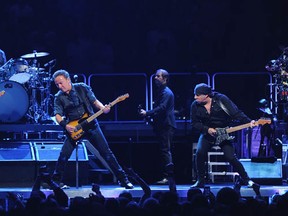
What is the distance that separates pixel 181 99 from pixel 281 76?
146 inches

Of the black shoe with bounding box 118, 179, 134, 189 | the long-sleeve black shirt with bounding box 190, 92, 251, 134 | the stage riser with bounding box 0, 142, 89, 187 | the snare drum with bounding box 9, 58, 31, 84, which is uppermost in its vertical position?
the snare drum with bounding box 9, 58, 31, 84

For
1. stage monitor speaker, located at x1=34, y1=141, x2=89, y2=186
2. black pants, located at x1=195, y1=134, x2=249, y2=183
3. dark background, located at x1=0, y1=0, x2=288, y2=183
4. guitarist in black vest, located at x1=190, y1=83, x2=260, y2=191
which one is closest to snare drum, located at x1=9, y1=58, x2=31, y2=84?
stage monitor speaker, located at x1=34, y1=141, x2=89, y2=186

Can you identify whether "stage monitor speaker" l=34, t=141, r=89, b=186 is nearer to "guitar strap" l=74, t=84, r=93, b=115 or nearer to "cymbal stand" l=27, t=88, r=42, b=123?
"guitar strap" l=74, t=84, r=93, b=115

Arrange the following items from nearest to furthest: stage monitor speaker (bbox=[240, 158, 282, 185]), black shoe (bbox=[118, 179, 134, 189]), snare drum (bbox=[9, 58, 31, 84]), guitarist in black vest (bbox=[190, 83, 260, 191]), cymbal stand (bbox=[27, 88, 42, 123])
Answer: guitarist in black vest (bbox=[190, 83, 260, 191]), black shoe (bbox=[118, 179, 134, 189]), stage monitor speaker (bbox=[240, 158, 282, 185]), snare drum (bbox=[9, 58, 31, 84]), cymbal stand (bbox=[27, 88, 42, 123])

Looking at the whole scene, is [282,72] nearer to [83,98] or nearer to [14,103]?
[83,98]

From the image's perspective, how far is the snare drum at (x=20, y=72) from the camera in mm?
16281

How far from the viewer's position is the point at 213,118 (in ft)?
42.5

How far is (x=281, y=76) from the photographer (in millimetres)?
A: 15172

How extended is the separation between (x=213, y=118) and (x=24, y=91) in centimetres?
480

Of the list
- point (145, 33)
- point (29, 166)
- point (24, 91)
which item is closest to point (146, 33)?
point (145, 33)

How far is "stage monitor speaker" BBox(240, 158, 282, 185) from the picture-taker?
14.1 metres

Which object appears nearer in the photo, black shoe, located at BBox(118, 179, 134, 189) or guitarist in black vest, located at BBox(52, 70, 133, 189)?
guitarist in black vest, located at BBox(52, 70, 133, 189)


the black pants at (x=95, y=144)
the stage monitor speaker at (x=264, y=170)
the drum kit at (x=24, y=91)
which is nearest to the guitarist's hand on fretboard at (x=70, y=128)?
the black pants at (x=95, y=144)

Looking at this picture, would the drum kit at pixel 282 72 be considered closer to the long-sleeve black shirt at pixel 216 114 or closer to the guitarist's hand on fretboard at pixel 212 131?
the long-sleeve black shirt at pixel 216 114
